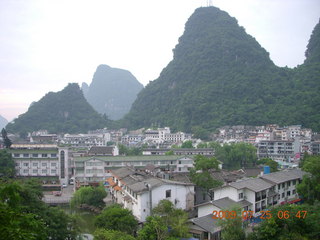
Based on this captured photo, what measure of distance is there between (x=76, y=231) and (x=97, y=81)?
156 meters

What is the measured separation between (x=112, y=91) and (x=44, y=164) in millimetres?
124485

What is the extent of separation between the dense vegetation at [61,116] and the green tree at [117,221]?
68.2 m

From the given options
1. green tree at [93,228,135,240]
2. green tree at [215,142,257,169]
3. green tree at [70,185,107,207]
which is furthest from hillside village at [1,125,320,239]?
green tree at [93,228,135,240]

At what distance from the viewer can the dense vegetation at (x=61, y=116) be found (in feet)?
265

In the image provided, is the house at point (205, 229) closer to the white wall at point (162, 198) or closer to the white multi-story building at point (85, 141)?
the white wall at point (162, 198)

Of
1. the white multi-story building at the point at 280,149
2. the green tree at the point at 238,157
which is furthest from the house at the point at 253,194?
the white multi-story building at the point at 280,149

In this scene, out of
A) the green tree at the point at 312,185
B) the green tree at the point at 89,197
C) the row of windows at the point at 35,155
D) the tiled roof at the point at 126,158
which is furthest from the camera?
the row of windows at the point at 35,155

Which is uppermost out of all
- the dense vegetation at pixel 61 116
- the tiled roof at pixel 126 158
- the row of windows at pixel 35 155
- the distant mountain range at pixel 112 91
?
the distant mountain range at pixel 112 91

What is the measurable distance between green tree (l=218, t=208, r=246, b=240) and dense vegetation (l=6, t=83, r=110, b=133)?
7204 cm

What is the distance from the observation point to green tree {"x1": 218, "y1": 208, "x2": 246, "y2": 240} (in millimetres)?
12305

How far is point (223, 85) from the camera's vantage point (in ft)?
266

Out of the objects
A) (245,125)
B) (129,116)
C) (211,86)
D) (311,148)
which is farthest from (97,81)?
(311,148)

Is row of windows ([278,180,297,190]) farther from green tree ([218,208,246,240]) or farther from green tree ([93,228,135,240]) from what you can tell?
green tree ([93,228,135,240])

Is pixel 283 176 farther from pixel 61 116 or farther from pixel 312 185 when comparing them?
pixel 61 116
